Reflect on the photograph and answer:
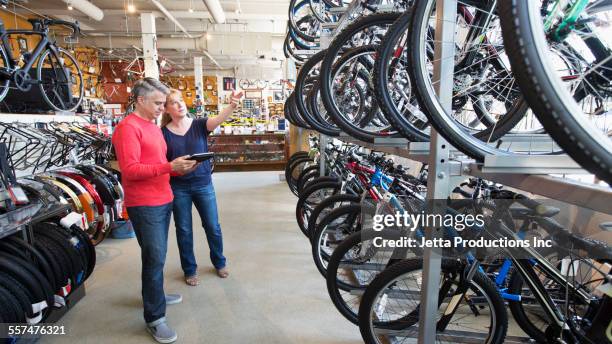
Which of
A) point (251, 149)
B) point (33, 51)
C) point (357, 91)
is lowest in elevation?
point (251, 149)

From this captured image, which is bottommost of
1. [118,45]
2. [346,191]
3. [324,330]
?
[324,330]

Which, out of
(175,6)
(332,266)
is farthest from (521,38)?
(175,6)

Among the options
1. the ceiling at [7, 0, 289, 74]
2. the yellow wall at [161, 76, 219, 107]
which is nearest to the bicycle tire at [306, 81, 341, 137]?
the ceiling at [7, 0, 289, 74]

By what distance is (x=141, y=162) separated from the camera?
2.02 m

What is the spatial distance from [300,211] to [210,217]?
1.20 m

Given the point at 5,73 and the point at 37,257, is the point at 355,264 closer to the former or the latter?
the point at 37,257

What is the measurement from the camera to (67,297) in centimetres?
251

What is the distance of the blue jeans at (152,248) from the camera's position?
2031 mm

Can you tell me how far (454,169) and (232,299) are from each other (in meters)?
2.13

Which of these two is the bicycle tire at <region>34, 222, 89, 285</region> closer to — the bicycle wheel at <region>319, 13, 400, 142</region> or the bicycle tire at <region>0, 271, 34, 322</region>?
the bicycle tire at <region>0, 271, 34, 322</region>

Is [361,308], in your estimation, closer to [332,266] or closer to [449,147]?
[332,266]

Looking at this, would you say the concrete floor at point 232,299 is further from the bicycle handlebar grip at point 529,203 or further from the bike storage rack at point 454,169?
the bicycle handlebar grip at point 529,203

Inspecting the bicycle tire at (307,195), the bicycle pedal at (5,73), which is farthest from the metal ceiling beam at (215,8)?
the bicycle tire at (307,195)

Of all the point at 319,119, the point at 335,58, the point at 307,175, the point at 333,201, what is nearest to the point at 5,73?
the point at 319,119
